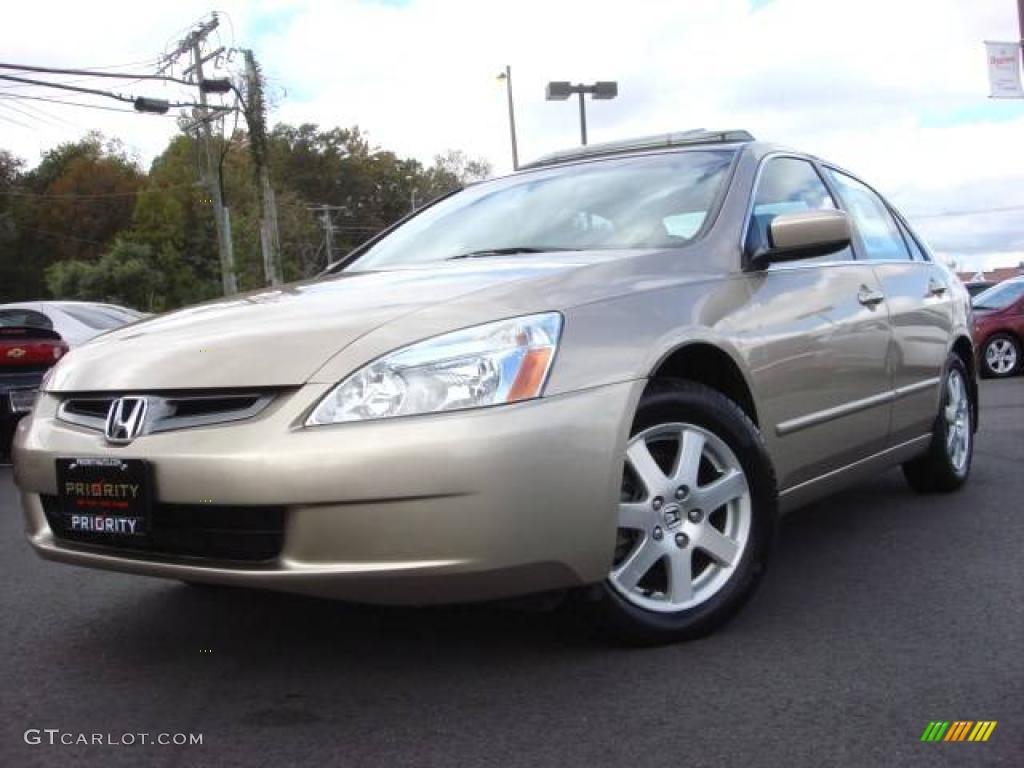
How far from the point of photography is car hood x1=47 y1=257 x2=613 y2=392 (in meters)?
2.66

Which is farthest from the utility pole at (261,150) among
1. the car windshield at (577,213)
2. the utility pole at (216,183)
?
the car windshield at (577,213)

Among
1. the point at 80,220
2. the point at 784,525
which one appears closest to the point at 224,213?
the point at 784,525

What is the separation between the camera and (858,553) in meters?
3.99

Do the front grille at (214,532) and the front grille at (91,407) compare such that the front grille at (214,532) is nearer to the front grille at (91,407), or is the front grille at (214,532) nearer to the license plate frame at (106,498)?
the license plate frame at (106,498)

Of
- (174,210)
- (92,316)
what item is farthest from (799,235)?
(174,210)

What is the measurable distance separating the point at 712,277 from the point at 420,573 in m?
1.35

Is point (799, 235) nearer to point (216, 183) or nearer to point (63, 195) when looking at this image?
point (216, 183)

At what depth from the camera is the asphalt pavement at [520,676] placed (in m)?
2.33

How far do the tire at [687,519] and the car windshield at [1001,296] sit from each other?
1187 centimetres

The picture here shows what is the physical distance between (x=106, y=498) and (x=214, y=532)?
341 mm

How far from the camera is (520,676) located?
9.02ft

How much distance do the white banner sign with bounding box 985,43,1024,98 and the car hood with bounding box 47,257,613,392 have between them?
1573 centimetres

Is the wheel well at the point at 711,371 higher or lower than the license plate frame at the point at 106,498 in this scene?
higher

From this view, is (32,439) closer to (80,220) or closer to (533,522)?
(533,522)
